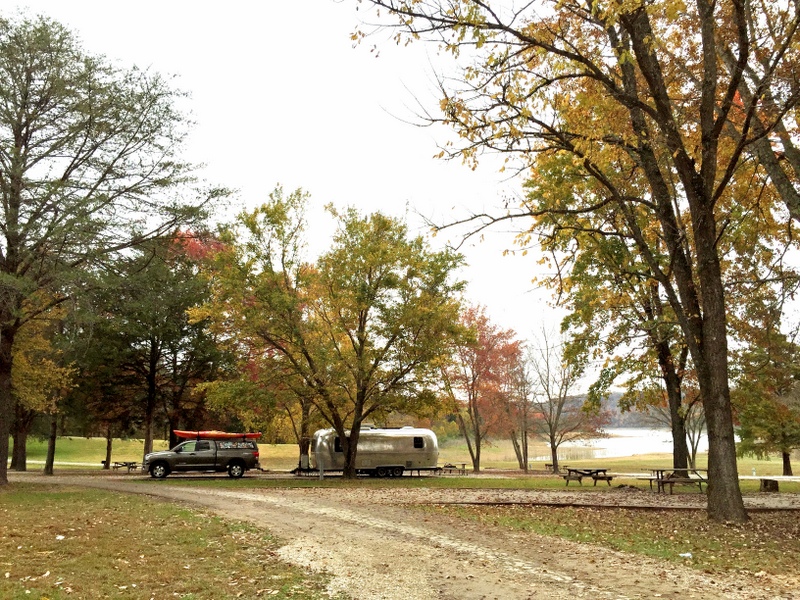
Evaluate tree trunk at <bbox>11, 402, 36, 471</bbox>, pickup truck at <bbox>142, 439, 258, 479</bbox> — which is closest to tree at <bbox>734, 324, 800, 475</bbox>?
pickup truck at <bbox>142, 439, 258, 479</bbox>

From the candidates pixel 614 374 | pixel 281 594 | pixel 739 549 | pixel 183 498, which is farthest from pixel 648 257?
pixel 183 498

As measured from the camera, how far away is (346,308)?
2542 cm

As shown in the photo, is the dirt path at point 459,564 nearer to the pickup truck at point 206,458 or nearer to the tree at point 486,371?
the pickup truck at point 206,458

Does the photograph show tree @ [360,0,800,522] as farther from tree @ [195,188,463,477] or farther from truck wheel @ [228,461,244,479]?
truck wheel @ [228,461,244,479]

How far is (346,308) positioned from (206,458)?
9551 millimetres

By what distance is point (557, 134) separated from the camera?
1121 cm

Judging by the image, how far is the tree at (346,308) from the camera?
80.8 feet

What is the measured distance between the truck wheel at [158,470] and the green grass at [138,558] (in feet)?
47.2

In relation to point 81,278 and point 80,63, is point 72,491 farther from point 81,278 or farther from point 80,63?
point 80,63

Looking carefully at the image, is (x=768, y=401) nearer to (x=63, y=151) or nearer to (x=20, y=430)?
(x=63, y=151)

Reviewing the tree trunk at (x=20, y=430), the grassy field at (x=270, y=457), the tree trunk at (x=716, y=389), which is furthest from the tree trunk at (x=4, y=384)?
the grassy field at (x=270, y=457)

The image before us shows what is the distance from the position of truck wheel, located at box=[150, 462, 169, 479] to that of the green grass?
14389mm

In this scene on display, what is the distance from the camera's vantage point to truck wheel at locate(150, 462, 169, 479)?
26.8 metres

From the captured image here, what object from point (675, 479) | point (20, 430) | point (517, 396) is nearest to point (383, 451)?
point (517, 396)
